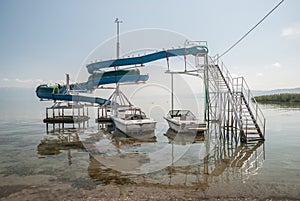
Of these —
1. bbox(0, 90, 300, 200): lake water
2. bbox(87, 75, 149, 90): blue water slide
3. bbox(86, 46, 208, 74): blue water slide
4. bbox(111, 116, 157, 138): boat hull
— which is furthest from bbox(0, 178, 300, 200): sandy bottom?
bbox(87, 75, 149, 90): blue water slide

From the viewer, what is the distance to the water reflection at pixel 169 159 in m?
9.02

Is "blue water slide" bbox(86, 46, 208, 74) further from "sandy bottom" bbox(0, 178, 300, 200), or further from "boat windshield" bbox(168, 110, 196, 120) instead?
"sandy bottom" bbox(0, 178, 300, 200)

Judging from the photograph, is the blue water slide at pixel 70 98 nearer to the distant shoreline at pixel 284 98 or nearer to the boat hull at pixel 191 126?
the boat hull at pixel 191 126

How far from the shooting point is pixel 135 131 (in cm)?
1788

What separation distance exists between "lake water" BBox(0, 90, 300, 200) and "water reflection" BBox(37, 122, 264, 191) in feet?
0.11

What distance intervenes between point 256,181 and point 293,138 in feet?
34.7

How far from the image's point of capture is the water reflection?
29.6ft

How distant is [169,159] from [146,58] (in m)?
10.6

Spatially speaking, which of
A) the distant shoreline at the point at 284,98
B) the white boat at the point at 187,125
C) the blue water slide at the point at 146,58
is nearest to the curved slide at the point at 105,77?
the blue water slide at the point at 146,58

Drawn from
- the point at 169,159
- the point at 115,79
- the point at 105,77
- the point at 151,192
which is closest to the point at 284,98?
the point at 115,79

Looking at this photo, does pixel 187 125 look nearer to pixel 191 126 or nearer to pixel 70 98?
pixel 191 126

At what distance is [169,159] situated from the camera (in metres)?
12.0

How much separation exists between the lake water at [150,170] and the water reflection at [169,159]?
0.11ft

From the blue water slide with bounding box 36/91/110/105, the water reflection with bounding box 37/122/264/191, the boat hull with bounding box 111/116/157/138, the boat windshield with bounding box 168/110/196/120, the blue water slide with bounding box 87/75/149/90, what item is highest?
the blue water slide with bounding box 87/75/149/90
